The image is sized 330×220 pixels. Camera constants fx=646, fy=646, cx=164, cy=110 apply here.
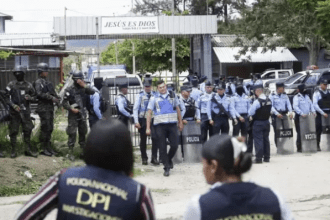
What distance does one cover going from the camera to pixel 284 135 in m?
14.7

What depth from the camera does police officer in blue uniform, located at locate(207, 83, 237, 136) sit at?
14.1 m

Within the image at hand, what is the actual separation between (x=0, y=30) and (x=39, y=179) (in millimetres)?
46018

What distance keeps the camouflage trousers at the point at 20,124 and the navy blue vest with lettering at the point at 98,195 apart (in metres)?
9.21

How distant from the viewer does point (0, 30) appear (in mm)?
54906

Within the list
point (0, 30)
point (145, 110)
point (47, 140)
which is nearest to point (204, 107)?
point (145, 110)

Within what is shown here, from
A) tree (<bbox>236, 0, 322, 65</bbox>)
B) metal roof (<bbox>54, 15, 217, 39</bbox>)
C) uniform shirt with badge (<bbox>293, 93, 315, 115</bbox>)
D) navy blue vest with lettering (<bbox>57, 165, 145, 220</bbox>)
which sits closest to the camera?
navy blue vest with lettering (<bbox>57, 165, 145, 220</bbox>)

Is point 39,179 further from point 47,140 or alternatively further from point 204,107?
point 204,107

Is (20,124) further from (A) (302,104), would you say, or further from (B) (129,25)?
(B) (129,25)

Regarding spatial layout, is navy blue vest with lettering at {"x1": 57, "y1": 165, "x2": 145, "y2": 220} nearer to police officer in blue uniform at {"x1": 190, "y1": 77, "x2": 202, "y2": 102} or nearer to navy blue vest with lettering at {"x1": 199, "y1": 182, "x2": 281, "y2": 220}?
navy blue vest with lettering at {"x1": 199, "y1": 182, "x2": 281, "y2": 220}

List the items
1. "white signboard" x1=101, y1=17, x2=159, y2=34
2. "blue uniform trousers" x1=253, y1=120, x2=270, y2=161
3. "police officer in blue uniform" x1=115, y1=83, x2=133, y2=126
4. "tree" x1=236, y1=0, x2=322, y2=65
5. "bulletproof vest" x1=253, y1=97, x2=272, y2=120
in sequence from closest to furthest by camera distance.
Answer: "bulletproof vest" x1=253, y1=97, x2=272, y2=120 < "blue uniform trousers" x1=253, y1=120, x2=270, y2=161 < "police officer in blue uniform" x1=115, y1=83, x2=133, y2=126 < "white signboard" x1=101, y1=17, x2=159, y2=34 < "tree" x1=236, y1=0, x2=322, y2=65

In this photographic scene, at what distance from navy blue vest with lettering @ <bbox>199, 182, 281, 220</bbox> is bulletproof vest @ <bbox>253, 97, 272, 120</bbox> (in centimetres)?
1036

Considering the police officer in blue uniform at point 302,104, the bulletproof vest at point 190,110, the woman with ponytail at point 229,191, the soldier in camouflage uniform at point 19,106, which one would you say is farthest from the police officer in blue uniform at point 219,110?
the woman with ponytail at point 229,191

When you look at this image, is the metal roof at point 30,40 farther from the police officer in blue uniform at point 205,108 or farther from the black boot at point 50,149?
the black boot at point 50,149

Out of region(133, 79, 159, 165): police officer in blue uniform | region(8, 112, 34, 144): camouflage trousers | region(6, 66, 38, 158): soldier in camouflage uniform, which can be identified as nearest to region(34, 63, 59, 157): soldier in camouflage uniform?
region(6, 66, 38, 158): soldier in camouflage uniform
